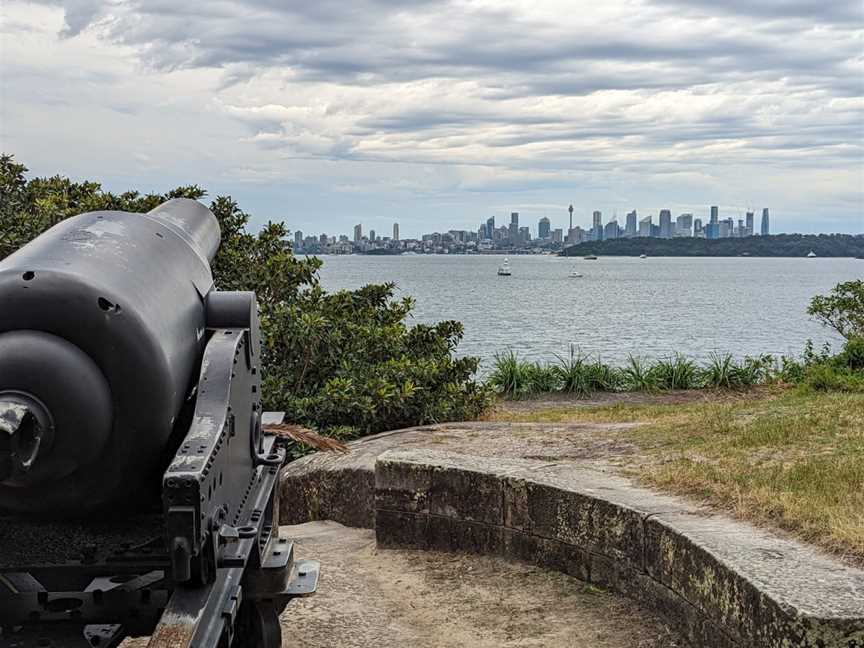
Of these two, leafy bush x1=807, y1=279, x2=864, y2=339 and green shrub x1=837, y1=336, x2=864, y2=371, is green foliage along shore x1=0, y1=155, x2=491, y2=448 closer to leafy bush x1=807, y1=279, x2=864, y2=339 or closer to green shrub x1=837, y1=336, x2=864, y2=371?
green shrub x1=837, y1=336, x2=864, y2=371

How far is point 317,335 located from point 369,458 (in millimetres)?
2360

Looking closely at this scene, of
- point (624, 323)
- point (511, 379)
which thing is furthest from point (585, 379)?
point (624, 323)

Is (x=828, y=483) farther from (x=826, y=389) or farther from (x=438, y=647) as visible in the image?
(x=826, y=389)

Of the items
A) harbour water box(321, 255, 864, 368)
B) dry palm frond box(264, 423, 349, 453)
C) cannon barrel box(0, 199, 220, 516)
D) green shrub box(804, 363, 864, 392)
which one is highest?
cannon barrel box(0, 199, 220, 516)

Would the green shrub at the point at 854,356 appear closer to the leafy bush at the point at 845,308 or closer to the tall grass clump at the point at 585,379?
the leafy bush at the point at 845,308

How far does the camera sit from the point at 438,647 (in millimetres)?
4520

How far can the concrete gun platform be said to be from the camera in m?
3.58

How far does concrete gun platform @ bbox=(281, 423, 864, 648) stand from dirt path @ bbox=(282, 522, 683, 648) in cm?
10

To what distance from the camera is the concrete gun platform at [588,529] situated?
11.8 feet

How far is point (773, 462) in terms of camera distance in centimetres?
564

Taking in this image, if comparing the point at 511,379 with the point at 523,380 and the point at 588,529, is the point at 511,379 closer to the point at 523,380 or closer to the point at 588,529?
the point at 523,380

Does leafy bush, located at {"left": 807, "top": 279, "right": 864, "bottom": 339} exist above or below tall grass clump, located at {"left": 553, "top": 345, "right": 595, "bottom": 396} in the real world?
above

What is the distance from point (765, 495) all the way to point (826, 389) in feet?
23.0

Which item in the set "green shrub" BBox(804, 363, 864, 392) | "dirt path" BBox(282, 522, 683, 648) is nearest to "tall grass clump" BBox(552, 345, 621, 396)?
"green shrub" BBox(804, 363, 864, 392)
